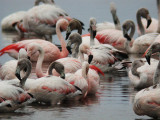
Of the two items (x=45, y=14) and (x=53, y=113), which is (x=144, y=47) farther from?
(x=53, y=113)

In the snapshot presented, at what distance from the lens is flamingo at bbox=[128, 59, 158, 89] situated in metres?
10.1

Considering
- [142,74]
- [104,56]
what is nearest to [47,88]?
[142,74]

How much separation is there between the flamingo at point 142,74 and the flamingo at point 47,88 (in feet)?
5.39

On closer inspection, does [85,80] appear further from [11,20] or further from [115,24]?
[11,20]

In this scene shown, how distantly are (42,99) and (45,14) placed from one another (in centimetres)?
871

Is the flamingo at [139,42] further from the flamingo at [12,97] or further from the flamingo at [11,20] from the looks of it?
the flamingo at [12,97]

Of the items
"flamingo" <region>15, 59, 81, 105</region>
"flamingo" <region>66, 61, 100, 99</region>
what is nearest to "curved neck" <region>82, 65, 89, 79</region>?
"flamingo" <region>66, 61, 100, 99</region>

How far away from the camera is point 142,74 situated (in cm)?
1016

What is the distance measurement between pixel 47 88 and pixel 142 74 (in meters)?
2.09

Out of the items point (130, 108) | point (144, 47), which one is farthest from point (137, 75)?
point (144, 47)

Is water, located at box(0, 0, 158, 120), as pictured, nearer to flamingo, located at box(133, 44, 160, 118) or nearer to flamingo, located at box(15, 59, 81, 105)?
flamingo, located at box(15, 59, 81, 105)

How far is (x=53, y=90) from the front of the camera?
8.73m

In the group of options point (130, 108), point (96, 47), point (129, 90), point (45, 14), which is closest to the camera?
point (130, 108)

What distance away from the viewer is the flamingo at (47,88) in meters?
8.72
